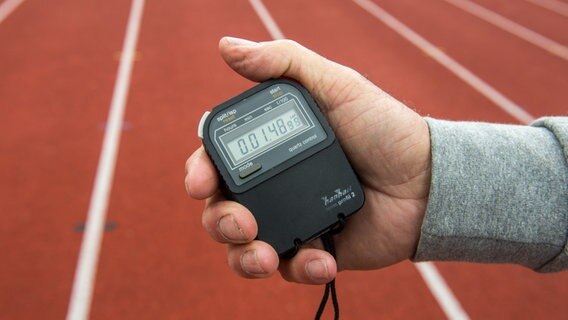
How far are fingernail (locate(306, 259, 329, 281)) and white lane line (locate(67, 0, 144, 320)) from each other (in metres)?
1.51

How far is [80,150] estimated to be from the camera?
3443 millimetres

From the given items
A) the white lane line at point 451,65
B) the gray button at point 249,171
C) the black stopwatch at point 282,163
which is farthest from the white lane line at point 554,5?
the gray button at point 249,171

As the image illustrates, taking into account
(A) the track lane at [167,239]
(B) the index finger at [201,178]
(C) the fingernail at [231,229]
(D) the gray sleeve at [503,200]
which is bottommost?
(A) the track lane at [167,239]

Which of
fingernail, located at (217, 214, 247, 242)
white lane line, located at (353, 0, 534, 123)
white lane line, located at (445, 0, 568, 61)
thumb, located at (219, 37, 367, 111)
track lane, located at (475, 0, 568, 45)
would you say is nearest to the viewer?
fingernail, located at (217, 214, 247, 242)

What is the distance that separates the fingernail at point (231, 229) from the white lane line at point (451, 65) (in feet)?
12.9

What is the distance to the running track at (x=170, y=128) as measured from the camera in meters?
2.48

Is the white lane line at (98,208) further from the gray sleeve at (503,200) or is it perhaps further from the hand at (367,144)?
the gray sleeve at (503,200)

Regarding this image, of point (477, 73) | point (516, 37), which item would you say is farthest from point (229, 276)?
point (516, 37)

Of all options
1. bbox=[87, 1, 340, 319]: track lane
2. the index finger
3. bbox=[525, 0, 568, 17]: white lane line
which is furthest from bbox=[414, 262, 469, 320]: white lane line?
bbox=[525, 0, 568, 17]: white lane line

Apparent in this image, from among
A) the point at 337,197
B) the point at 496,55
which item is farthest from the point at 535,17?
the point at 337,197

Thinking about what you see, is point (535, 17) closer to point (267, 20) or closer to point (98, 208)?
point (267, 20)

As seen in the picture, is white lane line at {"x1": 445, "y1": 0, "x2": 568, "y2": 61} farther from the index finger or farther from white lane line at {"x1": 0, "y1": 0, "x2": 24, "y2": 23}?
white lane line at {"x1": 0, "y1": 0, "x2": 24, "y2": 23}

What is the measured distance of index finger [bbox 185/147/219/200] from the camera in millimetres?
Result: 1249

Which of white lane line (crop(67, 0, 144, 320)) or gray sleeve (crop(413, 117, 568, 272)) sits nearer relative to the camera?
gray sleeve (crop(413, 117, 568, 272))
